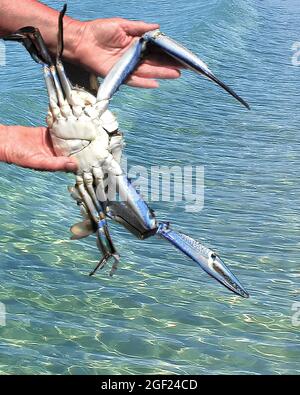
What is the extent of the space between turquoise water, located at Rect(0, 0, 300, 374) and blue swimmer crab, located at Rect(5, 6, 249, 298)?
4.69ft

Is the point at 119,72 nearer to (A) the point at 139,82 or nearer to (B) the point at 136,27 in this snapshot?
(A) the point at 139,82

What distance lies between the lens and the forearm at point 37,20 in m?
4.52

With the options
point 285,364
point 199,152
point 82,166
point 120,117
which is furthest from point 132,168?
point 82,166

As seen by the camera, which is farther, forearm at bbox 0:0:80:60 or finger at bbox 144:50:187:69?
forearm at bbox 0:0:80:60

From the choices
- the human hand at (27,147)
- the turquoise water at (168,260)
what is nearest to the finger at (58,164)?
the human hand at (27,147)

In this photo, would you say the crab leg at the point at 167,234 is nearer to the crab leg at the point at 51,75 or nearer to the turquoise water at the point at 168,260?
the crab leg at the point at 51,75

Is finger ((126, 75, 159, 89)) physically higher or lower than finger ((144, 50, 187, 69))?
lower

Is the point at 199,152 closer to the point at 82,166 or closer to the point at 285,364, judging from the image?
the point at 285,364

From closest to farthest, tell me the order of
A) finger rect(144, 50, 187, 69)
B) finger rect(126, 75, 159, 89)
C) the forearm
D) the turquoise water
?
finger rect(144, 50, 187, 69), finger rect(126, 75, 159, 89), the forearm, the turquoise water

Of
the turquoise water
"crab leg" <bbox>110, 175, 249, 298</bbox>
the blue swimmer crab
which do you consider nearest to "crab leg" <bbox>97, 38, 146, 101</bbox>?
the blue swimmer crab

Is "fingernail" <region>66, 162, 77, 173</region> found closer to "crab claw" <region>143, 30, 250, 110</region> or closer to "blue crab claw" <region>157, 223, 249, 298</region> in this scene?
"blue crab claw" <region>157, 223, 249, 298</region>

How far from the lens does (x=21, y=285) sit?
6.01 meters

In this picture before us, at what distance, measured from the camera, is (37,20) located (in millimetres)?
4598

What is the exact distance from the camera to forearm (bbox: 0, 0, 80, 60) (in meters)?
4.52
